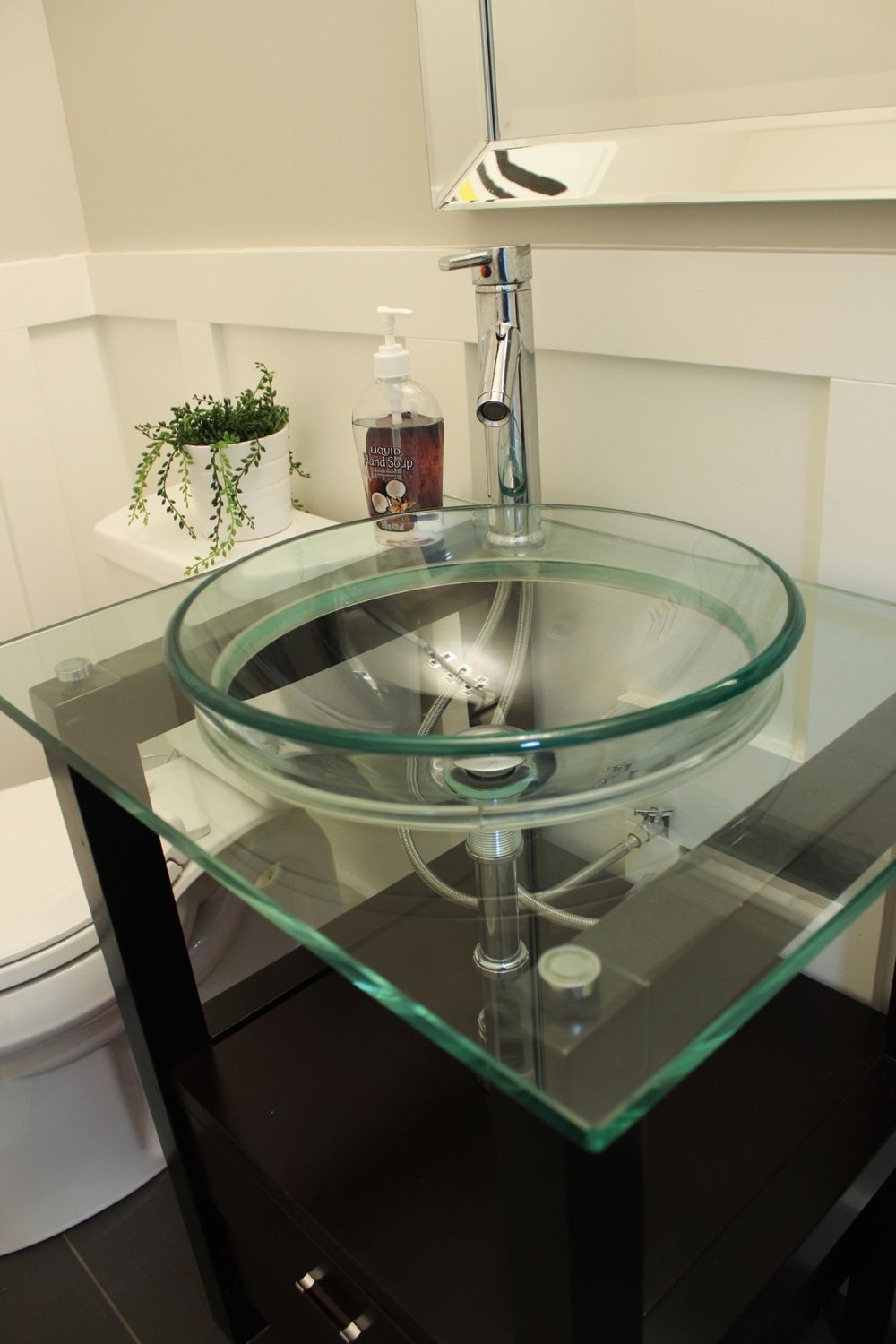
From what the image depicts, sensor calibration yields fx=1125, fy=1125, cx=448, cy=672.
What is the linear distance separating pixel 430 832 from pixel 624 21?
23.5 inches

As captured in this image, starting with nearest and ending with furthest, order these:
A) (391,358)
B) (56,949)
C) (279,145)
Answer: (391,358)
(56,949)
(279,145)

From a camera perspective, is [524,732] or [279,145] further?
[279,145]

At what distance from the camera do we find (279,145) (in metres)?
1.19

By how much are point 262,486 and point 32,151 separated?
2.21 feet

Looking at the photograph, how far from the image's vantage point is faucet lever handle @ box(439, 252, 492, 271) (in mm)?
810

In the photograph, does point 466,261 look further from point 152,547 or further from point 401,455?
point 152,547

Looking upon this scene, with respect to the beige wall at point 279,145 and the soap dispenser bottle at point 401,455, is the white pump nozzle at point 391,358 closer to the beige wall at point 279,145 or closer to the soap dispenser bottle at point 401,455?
A: the soap dispenser bottle at point 401,455

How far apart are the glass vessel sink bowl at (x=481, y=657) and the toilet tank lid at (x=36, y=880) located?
426 mm

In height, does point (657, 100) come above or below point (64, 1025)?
above

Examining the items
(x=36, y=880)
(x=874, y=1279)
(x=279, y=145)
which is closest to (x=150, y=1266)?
(x=36, y=880)

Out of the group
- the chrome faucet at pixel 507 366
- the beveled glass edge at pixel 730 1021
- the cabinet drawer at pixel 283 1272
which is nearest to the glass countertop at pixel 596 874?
the beveled glass edge at pixel 730 1021

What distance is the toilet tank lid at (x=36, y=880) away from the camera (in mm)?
1085

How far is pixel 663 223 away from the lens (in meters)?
0.85

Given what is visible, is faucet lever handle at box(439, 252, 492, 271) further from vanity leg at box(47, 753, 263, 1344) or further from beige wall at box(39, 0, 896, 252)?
vanity leg at box(47, 753, 263, 1344)
